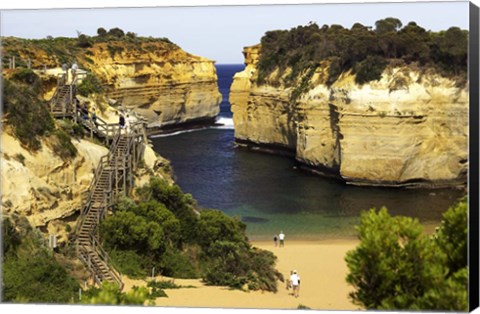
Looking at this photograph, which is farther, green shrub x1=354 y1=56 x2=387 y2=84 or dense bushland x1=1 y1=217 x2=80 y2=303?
green shrub x1=354 y1=56 x2=387 y2=84

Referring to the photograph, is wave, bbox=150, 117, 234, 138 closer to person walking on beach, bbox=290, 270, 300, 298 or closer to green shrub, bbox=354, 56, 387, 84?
→ green shrub, bbox=354, 56, 387, 84

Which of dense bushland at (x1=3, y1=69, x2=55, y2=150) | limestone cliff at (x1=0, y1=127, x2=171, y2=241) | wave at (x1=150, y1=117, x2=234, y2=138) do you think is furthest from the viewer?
wave at (x1=150, y1=117, x2=234, y2=138)

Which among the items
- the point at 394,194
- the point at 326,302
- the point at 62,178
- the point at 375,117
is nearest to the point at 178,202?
the point at 62,178

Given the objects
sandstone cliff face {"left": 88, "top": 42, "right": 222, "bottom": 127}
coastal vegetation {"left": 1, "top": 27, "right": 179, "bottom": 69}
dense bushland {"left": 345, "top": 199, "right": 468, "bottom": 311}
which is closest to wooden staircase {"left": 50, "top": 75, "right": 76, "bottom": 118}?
coastal vegetation {"left": 1, "top": 27, "right": 179, "bottom": 69}

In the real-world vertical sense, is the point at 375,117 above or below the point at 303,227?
above

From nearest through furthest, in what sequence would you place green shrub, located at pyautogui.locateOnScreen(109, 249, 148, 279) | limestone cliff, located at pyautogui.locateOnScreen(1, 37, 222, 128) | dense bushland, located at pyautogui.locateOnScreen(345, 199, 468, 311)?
dense bushland, located at pyautogui.locateOnScreen(345, 199, 468, 311) < green shrub, located at pyautogui.locateOnScreen(109, 249, 148, 279) < limestone cliff, located at pyautogui.locateOnScreen(1, 37, 222, 128)

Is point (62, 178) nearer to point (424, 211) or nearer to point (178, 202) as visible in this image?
point (178, 202)

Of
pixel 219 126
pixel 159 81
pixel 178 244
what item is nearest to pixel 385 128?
pixel 178 244
